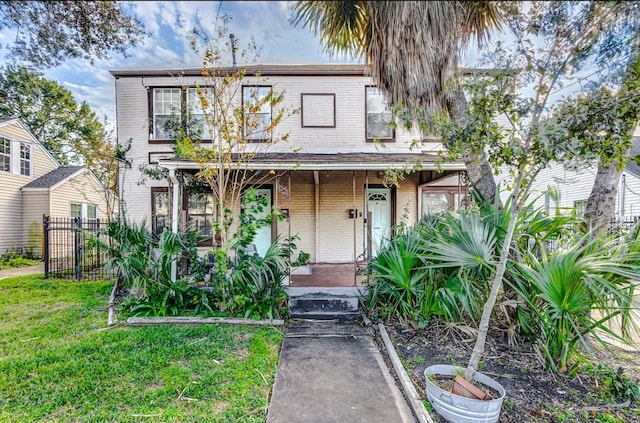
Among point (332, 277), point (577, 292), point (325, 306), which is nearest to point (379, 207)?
point (332, 277)

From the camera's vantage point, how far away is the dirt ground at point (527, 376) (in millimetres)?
2734

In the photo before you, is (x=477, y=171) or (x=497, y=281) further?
(x=477, y=171)

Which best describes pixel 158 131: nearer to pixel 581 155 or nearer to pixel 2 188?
pixel 2 188

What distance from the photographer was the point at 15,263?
10977 millimetres

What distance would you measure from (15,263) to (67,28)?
1370 cm

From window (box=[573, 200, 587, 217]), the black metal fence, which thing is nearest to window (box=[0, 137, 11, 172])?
the black metal fence

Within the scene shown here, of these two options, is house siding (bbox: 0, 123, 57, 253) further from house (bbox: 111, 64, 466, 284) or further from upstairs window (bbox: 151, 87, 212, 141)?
upstairs window (bbox: 151, 87, 212, 141)

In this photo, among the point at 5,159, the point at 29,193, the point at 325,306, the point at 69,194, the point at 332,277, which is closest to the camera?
the point at 325,306

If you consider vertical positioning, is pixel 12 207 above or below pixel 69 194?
below

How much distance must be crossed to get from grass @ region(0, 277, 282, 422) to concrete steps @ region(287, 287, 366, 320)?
2.94 feet

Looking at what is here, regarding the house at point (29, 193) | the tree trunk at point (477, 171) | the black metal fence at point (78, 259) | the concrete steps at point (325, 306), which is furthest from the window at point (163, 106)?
the tree trunk at point (477, 171)

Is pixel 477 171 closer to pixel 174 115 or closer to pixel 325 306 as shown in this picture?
pixel 325 306

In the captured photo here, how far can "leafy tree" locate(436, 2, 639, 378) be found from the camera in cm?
218

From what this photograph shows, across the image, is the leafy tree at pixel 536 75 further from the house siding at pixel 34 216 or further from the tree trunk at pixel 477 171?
the house siding at pixel 34 216
